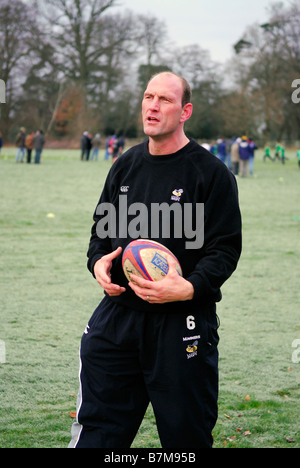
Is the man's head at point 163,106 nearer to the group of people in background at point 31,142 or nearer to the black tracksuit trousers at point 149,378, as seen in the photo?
the black tracksuit trousers at point 149,378

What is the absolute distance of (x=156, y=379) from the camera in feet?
10.2

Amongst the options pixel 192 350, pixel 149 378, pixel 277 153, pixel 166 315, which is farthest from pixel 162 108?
pixel 277 153

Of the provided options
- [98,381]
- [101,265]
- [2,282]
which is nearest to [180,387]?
[98,381]

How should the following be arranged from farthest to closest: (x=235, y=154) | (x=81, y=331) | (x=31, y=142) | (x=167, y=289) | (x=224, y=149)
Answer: (x=224, y=149) → (x=31, y=142) → (x=235, y=154) → (x=81, y=331) → (x=167, y=289)

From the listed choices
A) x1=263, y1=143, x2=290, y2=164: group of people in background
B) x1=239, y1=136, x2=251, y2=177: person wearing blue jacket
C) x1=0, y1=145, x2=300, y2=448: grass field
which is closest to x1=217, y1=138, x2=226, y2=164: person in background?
x1=239, y1=136, x2=251, y2=177: person wearing blue jacket

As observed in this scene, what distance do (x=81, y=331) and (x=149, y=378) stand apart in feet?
12.5

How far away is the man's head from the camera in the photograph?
126 inches

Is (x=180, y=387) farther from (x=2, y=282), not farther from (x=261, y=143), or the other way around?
(x=261, y=143)

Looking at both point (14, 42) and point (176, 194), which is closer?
point (176, 194)

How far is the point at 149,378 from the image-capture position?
→ 10.3 feet

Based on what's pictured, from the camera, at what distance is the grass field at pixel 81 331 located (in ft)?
15.4

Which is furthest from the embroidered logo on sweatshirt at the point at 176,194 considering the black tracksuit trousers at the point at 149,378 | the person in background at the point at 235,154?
the person in background at the point at 235,154

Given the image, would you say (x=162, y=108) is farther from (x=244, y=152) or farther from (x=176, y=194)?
(x=244, y=152)

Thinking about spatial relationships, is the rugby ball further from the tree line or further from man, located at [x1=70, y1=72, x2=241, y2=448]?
the tree line
